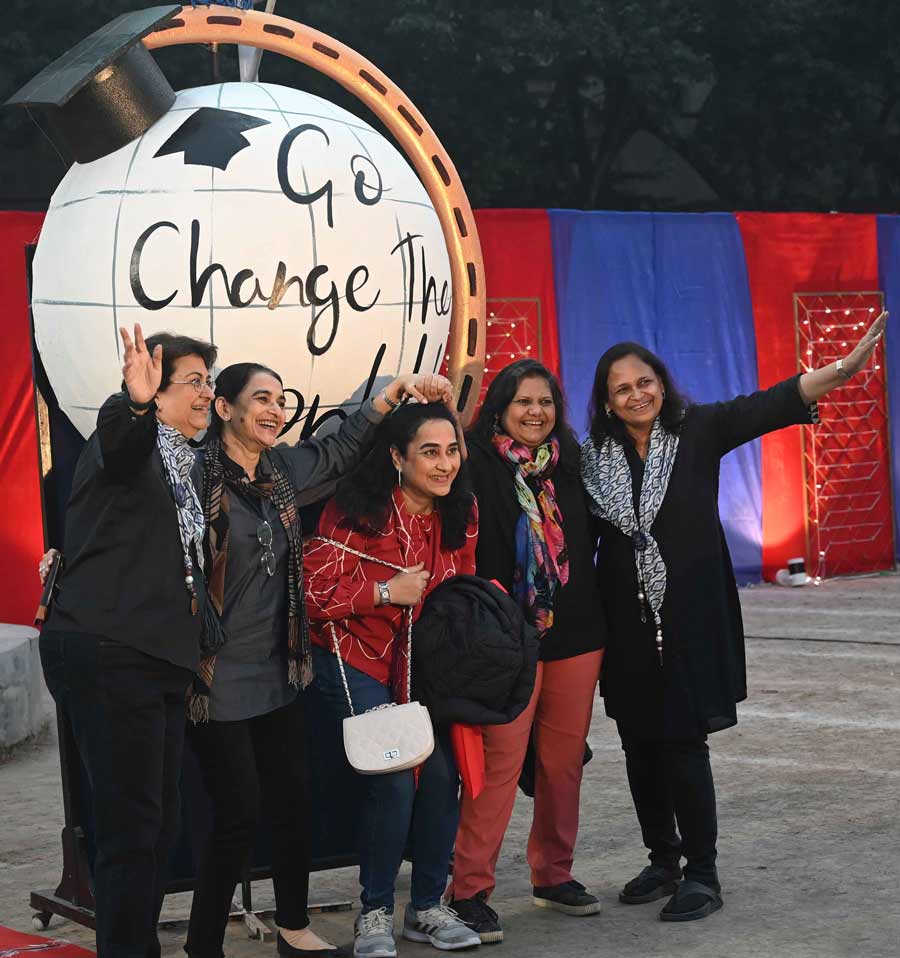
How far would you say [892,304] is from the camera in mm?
11883

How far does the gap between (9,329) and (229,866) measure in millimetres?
6060

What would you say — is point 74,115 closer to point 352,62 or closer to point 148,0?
point 352,62

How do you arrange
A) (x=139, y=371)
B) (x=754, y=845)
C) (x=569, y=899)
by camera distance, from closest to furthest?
(x=139, y=371), (x=569, y=899), (x=754, y=845)

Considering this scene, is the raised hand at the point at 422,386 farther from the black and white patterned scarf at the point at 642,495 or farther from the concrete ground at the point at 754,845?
the concrete ground at the point at 754,845

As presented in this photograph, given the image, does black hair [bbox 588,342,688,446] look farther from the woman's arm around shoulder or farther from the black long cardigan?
the woman's arm around shoulder

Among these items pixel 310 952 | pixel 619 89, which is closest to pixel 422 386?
pixel 310 952

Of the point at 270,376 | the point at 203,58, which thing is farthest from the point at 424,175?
the point at 203,58

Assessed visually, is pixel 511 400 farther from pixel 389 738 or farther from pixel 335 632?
pixel 389 738

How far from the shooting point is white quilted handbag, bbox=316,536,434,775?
396cm

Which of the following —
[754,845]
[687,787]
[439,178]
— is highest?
[439,178]

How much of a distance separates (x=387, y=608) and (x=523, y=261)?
6.78 metres

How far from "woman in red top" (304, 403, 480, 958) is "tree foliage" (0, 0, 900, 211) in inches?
532

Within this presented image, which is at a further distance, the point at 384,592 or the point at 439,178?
the point at 439,178

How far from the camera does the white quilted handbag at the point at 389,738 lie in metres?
A: 3.96
